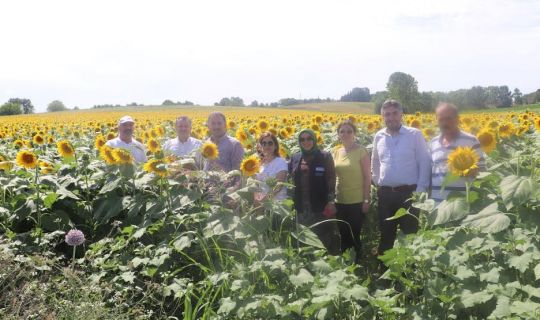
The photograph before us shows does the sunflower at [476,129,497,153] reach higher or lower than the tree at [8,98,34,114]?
lower

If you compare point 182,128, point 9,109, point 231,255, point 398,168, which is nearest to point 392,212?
point 398,168

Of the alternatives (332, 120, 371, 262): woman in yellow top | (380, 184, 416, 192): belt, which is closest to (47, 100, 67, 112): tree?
(332, 120, 371, 262): woman in yellow top

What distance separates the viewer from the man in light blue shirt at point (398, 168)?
447 cm

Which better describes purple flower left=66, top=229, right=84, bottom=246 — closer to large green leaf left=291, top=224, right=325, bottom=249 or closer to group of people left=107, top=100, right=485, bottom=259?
group of people left=107, top=100, right=485, bottom=259

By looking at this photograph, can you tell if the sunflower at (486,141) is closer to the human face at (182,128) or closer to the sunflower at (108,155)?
the human face at (182,128)

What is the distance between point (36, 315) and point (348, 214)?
2886 mm

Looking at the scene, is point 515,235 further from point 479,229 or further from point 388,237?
point 388,237

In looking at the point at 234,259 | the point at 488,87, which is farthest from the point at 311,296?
the point at 488,87

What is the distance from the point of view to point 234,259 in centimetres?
322

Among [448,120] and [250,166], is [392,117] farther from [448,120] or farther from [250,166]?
[250,166]

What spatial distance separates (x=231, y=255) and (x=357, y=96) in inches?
1849

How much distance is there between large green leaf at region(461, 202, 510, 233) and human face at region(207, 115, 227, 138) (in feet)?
8.70

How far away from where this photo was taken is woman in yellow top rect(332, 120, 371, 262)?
484cm

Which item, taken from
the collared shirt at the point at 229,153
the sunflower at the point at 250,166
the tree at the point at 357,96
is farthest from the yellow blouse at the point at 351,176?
the tree at the point at 357,96
